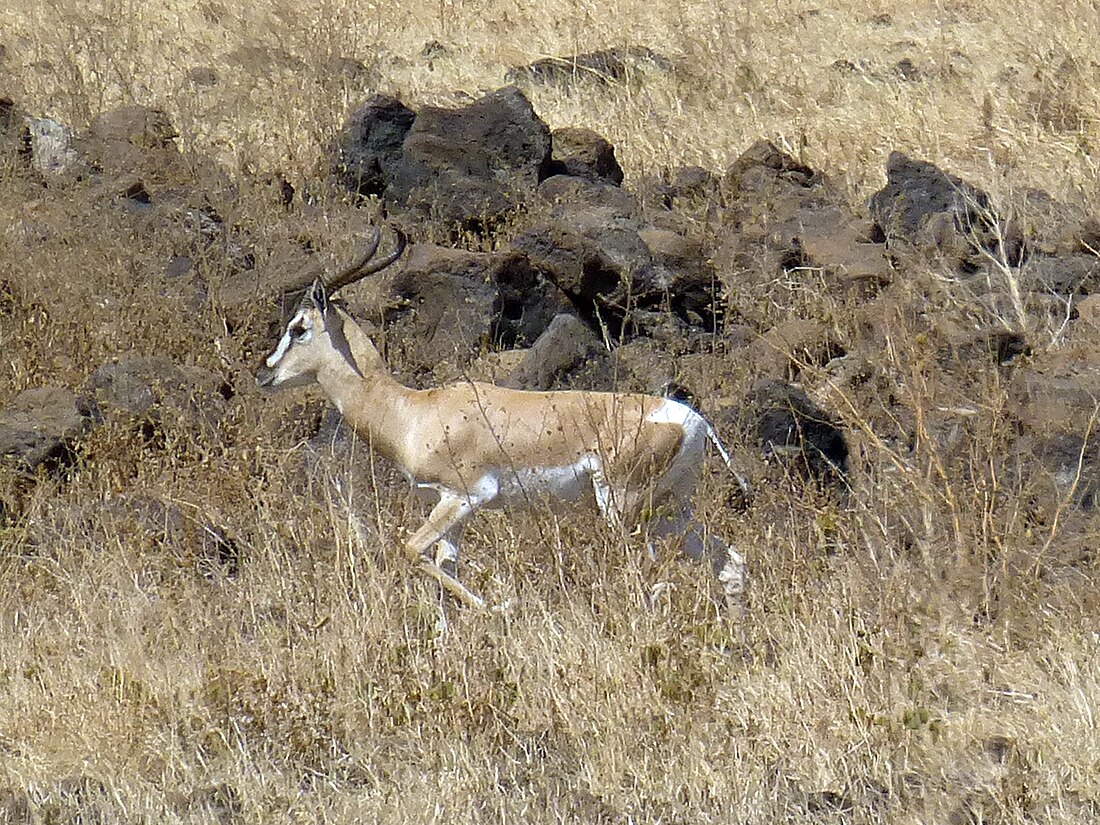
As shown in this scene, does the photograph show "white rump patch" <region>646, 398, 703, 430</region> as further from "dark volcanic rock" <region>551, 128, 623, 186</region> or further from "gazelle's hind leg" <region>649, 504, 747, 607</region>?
"dark volcanic rock" <region>551, 128, 623, 186</region>

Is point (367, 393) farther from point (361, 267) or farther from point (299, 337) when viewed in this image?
point (361, 267)

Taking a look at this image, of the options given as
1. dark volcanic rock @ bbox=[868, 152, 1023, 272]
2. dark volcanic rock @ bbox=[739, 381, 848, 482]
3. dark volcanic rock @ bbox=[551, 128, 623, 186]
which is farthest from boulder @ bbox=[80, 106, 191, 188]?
dark volcanic rock @ bbox=[739, 381, 848, 482]

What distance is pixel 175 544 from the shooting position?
22.4ft

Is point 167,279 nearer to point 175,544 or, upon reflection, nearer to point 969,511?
point 175,544

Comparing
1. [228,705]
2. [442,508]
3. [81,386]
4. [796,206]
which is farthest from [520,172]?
[228,705]

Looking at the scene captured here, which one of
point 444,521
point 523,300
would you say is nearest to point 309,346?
point 444,521

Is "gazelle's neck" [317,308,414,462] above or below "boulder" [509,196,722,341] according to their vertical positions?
above

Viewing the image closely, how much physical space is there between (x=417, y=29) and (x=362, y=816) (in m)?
15.1

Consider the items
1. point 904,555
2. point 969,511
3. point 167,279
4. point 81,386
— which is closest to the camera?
point 904,555

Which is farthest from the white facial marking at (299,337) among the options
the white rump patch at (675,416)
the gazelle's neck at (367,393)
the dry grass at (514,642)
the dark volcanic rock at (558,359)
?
A: the white rump patch at (675,416)

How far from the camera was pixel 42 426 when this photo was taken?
7.90 m

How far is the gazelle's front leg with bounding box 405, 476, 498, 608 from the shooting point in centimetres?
643

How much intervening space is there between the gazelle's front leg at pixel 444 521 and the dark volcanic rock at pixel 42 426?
1984 millimetres

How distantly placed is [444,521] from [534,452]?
460 mm
